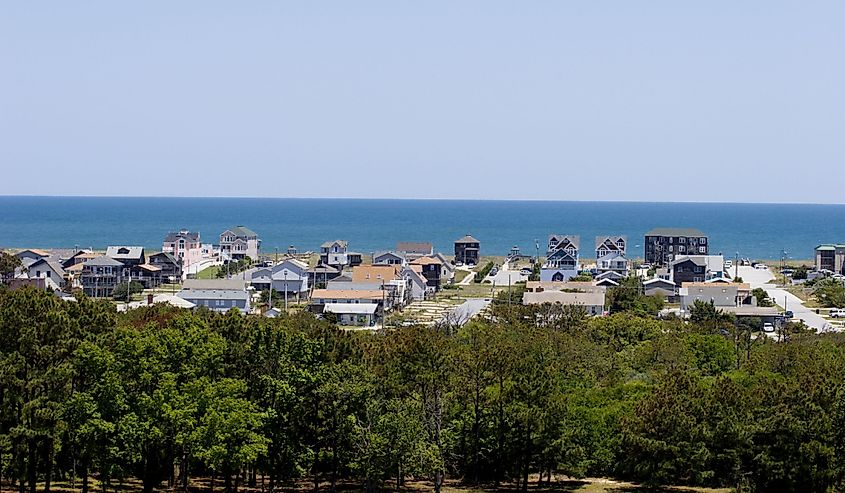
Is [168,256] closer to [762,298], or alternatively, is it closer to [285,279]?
[285,279]

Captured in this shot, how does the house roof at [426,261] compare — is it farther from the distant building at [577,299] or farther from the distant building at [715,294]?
the distant building at [715,294]

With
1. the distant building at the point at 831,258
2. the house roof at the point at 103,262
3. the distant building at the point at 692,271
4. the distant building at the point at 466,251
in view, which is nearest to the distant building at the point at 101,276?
the house roof at the point at 103,262

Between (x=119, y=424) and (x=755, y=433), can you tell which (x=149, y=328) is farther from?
(x=755, y=433)

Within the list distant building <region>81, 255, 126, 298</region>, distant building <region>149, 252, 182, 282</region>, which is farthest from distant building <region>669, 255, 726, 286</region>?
distant building <region>81, 255, 126, 298</region>

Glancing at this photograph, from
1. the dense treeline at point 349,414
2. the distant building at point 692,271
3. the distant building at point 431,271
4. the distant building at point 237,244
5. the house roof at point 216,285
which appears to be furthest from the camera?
the distant building at point 237,244

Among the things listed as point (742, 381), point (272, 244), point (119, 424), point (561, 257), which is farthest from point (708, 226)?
point (119, 424)

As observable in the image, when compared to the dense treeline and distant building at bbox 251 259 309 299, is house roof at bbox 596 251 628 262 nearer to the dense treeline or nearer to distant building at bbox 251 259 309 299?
distant building at bbox 251 259 309 299
